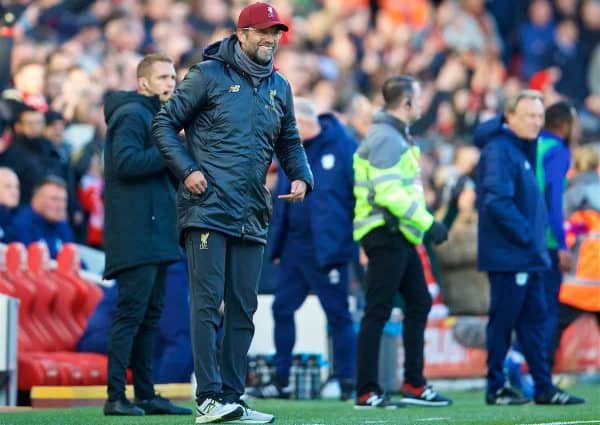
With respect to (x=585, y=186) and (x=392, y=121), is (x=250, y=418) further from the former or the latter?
(x=585, y=186)

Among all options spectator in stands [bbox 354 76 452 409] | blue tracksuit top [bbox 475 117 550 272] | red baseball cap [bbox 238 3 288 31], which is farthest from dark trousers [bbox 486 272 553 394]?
red baseball cap [bbox 238 3 288 31]

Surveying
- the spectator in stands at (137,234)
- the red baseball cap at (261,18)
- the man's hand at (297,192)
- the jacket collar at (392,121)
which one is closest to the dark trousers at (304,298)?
the jacket collar at (392,121)

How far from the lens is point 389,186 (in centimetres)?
1069

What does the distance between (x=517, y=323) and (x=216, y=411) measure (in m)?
3.52

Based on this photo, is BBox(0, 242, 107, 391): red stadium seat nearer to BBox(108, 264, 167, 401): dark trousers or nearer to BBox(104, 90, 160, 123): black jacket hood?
BBox(108, 264, 167, 401): dark trousers

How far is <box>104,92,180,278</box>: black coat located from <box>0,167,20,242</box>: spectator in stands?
371 cm

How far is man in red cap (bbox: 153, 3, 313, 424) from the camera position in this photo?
8.66 metres

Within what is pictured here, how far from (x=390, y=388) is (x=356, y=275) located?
267 cm

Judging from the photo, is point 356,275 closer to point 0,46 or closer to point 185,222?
point 0,46

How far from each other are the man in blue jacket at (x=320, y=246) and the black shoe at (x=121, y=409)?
9.77 ft

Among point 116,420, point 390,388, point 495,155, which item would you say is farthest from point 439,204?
point 116,420

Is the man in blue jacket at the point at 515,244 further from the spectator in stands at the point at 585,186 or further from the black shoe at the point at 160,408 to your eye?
the spectator in stands at the point at 585,186

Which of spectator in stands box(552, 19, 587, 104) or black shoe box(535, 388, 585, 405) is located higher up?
spectator in stands box(552, 19, 587, 104)

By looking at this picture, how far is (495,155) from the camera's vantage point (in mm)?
11266
